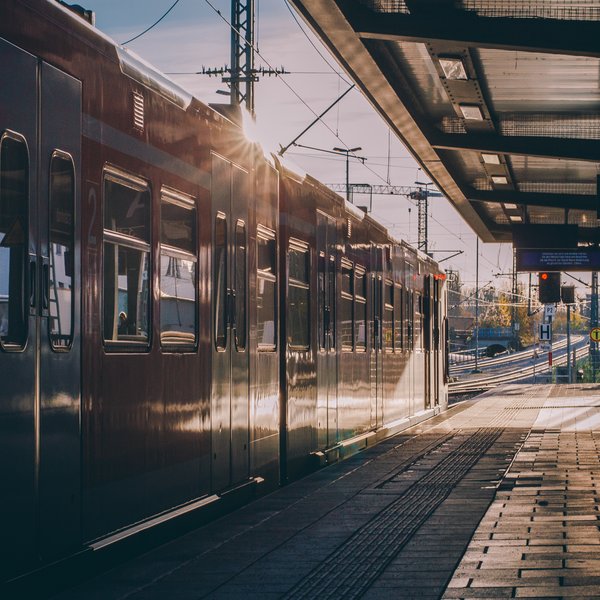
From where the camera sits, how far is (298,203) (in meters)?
12.5

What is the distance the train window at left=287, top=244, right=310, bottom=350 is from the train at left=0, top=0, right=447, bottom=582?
3 cm

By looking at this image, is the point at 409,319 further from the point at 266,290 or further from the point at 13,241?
the point at 13,241

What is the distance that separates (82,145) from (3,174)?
102 cm

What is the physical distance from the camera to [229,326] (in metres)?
9.75

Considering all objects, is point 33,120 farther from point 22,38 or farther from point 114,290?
point 114,290

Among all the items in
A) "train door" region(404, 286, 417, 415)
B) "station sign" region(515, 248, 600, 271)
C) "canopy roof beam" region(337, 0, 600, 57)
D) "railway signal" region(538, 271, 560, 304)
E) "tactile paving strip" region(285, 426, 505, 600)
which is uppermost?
"canopy roof beam" region(337, 0, 600, 57)

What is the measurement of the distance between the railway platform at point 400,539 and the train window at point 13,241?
1.58 meters

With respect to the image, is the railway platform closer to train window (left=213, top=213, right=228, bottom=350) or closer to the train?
the train

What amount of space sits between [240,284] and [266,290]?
1054 mm

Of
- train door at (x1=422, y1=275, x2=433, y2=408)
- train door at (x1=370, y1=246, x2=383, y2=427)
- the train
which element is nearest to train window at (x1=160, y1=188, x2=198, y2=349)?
the train

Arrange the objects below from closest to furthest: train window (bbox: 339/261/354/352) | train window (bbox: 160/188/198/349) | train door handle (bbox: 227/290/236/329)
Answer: train window (bbox: 160/188/198/349) → train door handle (bbox: 227/290/236/329) → train window (bbox: 339/261/354/352)

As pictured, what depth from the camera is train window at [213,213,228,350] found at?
9383mm

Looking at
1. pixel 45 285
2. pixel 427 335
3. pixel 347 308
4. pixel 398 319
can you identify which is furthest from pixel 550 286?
pixel 45 285

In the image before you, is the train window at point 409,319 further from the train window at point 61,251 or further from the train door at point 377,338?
the train window at point 61,251
